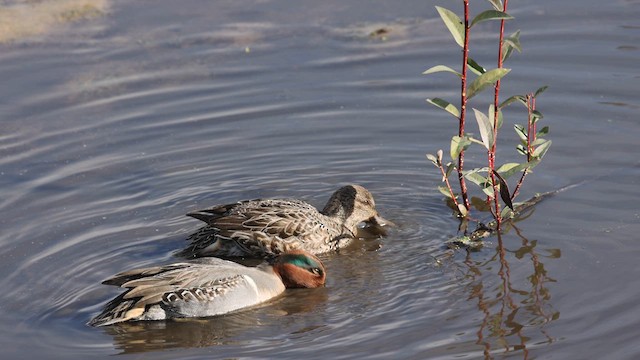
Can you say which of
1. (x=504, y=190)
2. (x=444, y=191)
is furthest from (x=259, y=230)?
(x=504, y=190)

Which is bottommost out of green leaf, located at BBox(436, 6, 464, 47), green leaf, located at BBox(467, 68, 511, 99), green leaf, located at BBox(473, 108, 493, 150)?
green leaf, located at BBox(473, 108, 493, 150)

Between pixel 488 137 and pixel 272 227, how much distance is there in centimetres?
232

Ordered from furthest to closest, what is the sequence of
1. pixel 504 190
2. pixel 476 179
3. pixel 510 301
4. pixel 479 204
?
1. pixel 479 204
2. pixel 476 179
3. pixel 504 190
4. pixel 510 301

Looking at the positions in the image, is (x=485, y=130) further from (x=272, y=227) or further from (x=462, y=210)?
(x=272, y=227)

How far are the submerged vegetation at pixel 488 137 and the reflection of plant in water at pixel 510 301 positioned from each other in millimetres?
529

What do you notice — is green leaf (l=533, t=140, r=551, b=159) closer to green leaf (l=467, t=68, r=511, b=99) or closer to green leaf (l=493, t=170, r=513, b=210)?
green leaf (l=493, t=170, r=513, b=210)

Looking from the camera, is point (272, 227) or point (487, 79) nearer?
point (487, 79)

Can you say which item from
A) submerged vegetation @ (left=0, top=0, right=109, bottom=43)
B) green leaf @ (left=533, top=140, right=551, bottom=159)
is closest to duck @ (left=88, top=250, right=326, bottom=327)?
green leaf @ (left=533, top=140, right=551, bottom=159)

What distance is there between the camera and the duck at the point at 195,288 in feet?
32.2

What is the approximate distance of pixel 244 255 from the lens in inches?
450

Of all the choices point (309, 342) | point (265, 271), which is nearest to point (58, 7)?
point (265, 271)

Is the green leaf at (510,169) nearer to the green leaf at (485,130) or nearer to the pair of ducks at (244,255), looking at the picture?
the green leaf at (485,130)

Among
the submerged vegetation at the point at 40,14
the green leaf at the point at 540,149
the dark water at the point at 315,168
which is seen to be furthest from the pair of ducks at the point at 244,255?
the submerged vegetation at the point at 40,14

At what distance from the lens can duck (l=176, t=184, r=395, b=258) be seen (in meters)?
11.2
